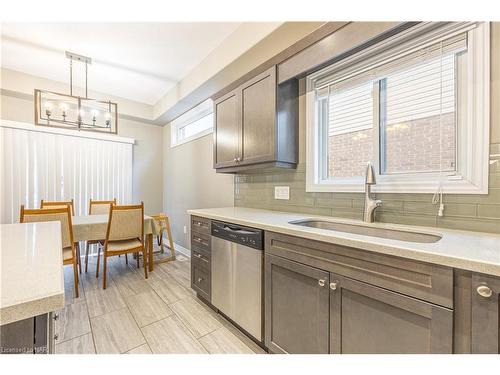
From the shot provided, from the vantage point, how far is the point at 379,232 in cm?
138

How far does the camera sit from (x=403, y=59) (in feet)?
4.65

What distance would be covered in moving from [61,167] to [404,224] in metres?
4.65

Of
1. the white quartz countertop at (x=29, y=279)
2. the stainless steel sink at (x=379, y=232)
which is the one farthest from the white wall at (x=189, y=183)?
the white quartz countertop at (x=29, y=279)

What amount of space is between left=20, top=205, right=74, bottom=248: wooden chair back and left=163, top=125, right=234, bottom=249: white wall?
162 centimetres

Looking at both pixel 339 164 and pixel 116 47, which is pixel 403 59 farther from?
pixel 116 47

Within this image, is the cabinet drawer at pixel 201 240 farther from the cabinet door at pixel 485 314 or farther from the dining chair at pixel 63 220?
the cabinet door at pixel 485 314

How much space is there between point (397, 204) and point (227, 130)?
5.65ft

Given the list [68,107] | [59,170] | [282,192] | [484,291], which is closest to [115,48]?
[68,107]

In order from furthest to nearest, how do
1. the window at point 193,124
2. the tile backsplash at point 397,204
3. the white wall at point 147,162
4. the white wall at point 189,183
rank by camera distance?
the white wall at point 147,162 → the window at point 193,124 → the white wall at point 189,183 → the tile backsplash at point 397,204

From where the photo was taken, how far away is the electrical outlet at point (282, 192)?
210 cm

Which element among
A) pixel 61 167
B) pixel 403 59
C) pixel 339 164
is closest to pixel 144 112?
pixel 61 167

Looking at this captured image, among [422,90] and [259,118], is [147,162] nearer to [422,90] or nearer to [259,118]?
[259,118]

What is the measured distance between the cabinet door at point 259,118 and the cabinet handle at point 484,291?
4.64 feet
